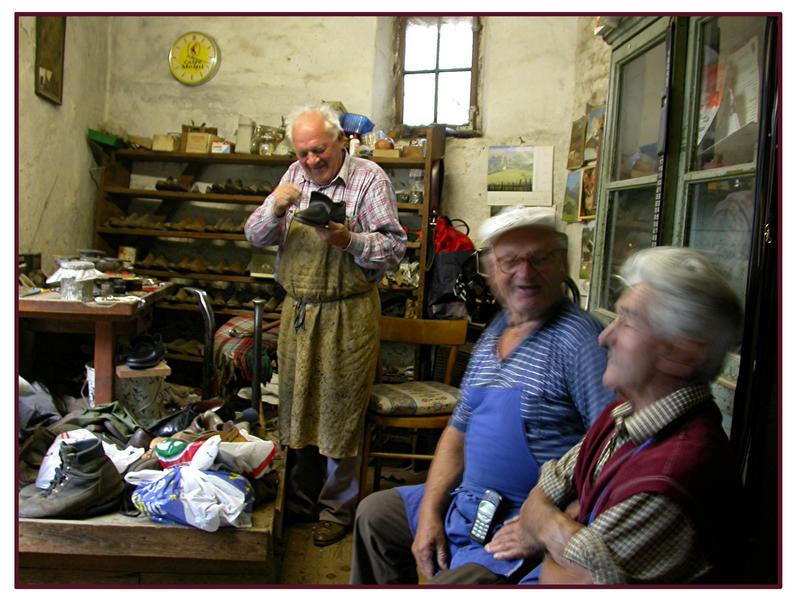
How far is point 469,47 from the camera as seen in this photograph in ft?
13.8

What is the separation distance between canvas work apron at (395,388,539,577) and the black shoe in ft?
3.17

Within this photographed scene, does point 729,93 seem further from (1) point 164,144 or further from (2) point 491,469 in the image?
(1) point 164,144

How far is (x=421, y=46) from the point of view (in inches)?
169

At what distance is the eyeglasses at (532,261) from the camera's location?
4.38 ft

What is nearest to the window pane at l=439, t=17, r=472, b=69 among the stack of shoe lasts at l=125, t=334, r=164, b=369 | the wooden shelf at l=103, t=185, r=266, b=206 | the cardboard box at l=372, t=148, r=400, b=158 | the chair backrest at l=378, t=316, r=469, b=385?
the cardboard box at l=372, t=148, r=400, b=158

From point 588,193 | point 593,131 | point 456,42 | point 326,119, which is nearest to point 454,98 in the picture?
point 456,42

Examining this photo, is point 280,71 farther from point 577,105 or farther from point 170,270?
point 577,105

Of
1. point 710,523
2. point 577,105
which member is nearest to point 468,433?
point 710,523

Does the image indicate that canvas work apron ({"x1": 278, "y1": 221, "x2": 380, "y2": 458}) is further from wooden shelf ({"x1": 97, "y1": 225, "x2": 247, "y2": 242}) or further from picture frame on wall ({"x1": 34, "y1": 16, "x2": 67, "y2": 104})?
picture frame on wall ({"x1": 34, "y1": 16, "x2": 67, "y2": 104})

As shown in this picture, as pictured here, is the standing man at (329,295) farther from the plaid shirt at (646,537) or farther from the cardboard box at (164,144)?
the cardboard box at (164,144)

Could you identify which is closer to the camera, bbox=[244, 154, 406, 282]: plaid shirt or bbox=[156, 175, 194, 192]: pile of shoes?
bbox=[244, 154, 406, 282]: plaid shirt

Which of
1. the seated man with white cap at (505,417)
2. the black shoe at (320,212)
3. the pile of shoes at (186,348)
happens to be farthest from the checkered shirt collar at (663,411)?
the pile of shoes at (186,348)

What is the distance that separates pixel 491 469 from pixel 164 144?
3.65 m

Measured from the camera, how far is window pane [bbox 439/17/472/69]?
13.8 feet
